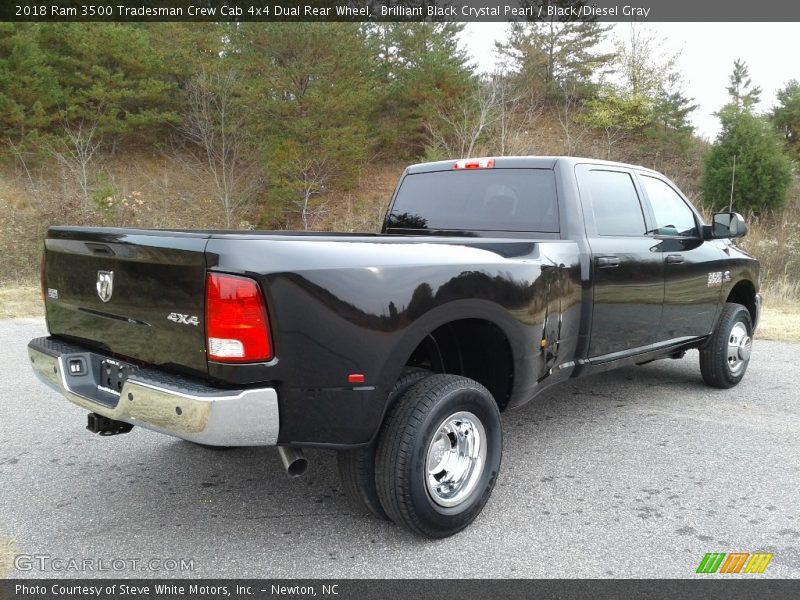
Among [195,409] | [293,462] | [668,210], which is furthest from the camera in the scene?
[668,210]

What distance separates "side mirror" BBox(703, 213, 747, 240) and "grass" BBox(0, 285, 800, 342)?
4023mm

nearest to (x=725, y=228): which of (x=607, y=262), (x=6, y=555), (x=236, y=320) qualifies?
(x=607, y=262)

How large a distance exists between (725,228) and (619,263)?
1520 millimetres

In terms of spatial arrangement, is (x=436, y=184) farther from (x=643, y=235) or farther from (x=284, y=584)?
(x=284, y=584)

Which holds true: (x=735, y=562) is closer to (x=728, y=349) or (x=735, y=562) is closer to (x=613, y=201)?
(x=613, y=201)

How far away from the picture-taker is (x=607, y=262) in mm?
3988

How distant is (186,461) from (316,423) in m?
1.72

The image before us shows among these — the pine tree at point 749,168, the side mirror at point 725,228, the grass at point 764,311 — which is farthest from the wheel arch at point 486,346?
the pine tree at point 749,168

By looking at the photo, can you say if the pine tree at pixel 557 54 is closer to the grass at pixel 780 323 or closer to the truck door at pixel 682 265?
the grass at pixel 780 323

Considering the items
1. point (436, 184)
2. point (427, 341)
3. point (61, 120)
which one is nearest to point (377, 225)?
point (61, 120)

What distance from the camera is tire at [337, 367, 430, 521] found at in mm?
2832

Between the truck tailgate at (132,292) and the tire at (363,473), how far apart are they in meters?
0.78

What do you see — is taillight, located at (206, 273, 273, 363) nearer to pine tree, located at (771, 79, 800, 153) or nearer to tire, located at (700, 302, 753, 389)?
tire, located at (700, 302, 753, 389)

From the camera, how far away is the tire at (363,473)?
9.29ft
